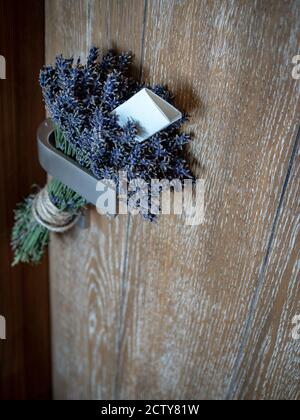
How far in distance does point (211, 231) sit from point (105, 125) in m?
0.25

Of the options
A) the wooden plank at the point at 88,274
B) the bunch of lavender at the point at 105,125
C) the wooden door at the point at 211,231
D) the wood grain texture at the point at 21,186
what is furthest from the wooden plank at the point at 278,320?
the wood grain texture at the point at 21,186

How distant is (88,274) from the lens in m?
0.98

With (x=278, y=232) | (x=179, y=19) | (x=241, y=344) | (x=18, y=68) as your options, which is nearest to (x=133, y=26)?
(x=179, y=19)

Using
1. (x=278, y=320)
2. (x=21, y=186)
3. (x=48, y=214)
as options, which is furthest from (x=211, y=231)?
(x=21, y=186)

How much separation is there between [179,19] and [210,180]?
0.25 m

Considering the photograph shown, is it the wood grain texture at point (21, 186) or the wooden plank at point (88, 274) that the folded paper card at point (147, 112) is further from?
the wood grain texture at point (21, 186)

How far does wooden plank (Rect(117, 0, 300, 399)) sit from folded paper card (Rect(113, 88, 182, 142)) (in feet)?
0.24

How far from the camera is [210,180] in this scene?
699 mm

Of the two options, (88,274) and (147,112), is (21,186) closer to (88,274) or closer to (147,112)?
(88,274)

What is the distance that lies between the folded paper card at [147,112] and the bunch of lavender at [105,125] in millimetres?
13

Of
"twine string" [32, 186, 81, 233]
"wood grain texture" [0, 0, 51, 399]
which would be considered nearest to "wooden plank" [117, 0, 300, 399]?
"twine string" [32, 186, 81, 233]

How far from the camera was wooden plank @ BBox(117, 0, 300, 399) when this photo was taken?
1.93 ft

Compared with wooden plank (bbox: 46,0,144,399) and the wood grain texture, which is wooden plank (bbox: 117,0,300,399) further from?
the wood grain texture
